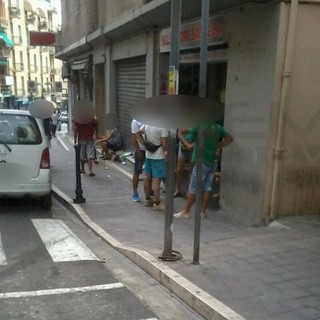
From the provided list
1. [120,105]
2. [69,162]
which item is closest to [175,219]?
[69,162]

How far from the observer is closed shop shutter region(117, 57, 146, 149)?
11883 millimetres

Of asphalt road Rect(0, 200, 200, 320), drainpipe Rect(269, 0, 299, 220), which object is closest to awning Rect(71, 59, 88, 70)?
asphalt road Rect(0, 200, 200, 320)

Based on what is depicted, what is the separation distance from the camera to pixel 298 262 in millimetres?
4750

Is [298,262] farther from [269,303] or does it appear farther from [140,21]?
[140,21]

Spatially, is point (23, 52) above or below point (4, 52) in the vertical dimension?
above

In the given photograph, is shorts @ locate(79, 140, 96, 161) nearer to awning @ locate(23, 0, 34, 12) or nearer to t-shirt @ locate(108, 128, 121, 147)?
t-shirt @ locate(108, 128, 121, 147)

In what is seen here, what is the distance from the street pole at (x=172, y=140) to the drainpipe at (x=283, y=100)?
1.75 metres

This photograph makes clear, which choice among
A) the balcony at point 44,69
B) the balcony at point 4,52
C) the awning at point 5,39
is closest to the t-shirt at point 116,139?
the awning at point 5,39

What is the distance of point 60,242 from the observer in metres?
6.06

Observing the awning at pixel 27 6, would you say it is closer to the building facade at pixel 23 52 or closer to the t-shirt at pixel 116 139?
the building facade at pixel 23 52

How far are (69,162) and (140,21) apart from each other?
15.6 feet

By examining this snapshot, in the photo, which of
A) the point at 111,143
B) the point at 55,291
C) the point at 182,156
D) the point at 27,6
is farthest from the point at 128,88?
the point at 27,6

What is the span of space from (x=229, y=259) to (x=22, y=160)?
3938 mm

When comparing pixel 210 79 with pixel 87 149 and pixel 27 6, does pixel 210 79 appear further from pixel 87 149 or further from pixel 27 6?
pixel 27 6
